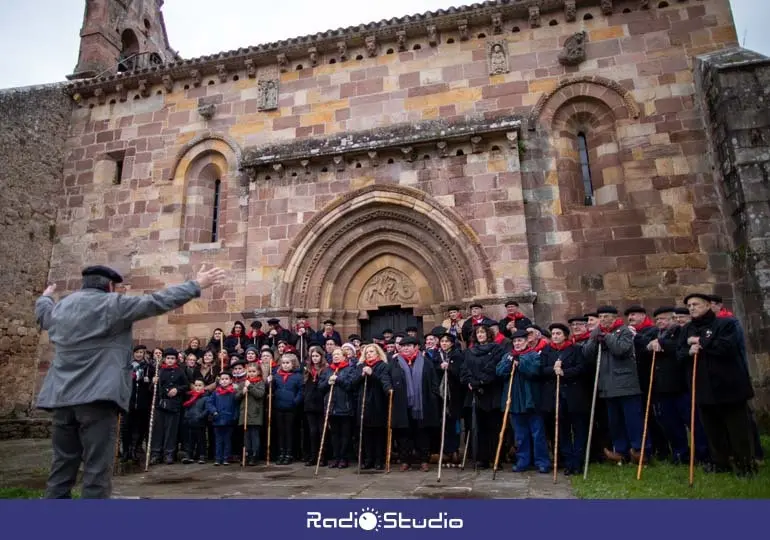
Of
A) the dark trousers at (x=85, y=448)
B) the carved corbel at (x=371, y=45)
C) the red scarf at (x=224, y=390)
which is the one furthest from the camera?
the carved corbel at (x=371, y=45)

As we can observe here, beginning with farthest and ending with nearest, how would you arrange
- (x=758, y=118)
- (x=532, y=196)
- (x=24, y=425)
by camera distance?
(x=24, y=425), (x=532, y=196), (x=758, y=118)

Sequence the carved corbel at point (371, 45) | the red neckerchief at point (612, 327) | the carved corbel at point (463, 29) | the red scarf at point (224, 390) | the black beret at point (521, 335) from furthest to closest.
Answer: the carved corbel at point (371, 45)
the carved corbel at point (463, 29)
the red scarf at point (224, 390)
the black beret at point (521, 335)
the red neckerchief at point (612, 327)

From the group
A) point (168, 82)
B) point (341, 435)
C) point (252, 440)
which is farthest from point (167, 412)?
point (168, 82)

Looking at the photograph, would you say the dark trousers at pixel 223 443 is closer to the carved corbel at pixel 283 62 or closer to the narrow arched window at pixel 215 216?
the narrow arched window at pixel 215 216

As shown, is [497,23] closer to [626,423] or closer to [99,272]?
[626,423]

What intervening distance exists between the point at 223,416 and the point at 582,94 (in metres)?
8.89

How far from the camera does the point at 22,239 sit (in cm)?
1218

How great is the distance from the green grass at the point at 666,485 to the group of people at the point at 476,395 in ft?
1.18

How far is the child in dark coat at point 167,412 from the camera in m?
8.27

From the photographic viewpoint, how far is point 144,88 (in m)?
13.1

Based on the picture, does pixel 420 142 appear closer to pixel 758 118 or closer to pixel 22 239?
pixel 758 118

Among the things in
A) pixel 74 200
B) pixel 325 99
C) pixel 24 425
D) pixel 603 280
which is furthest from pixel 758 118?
pixel 24 425

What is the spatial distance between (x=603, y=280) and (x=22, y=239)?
12.6 m

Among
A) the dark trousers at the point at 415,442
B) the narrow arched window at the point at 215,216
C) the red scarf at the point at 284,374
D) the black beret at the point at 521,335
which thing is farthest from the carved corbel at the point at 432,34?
the dark trousers at the point at 415,442
